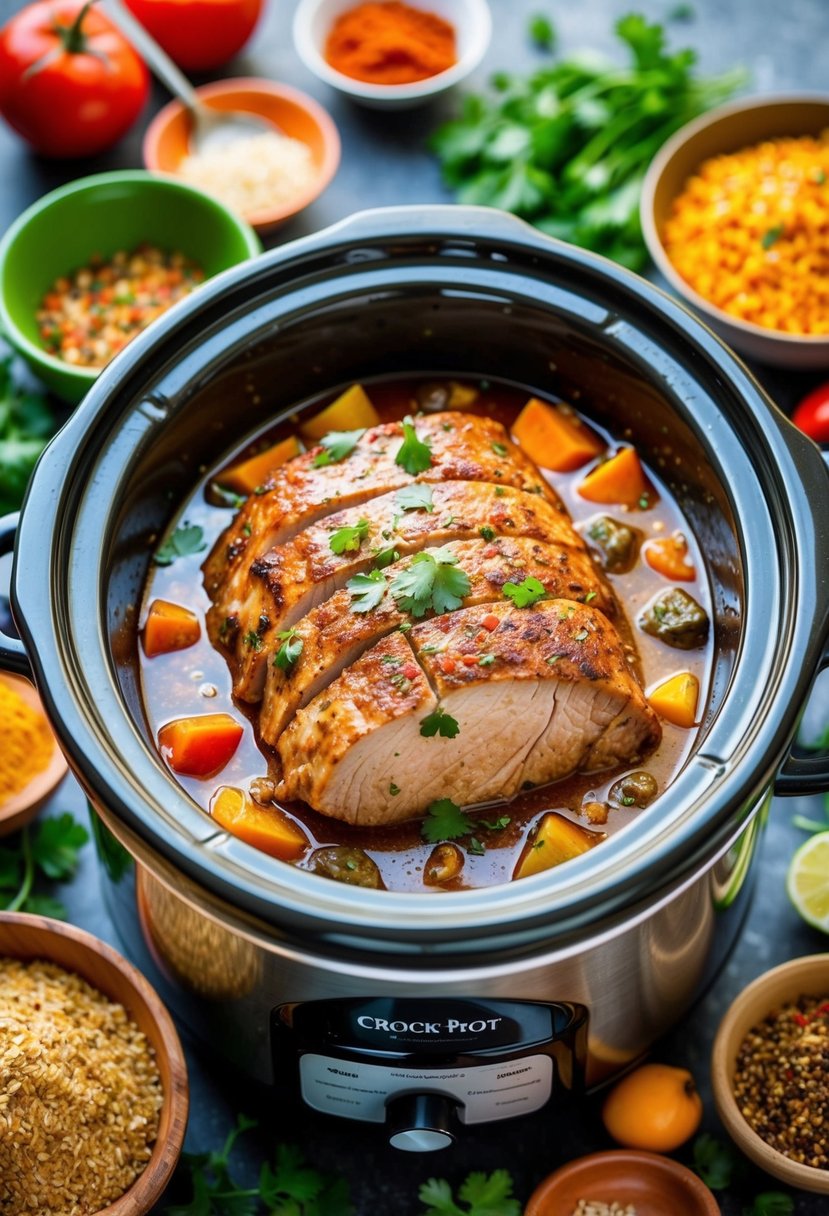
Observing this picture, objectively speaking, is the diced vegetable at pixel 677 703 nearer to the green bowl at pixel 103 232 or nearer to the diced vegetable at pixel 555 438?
the diced vegetable at pixel 555 438

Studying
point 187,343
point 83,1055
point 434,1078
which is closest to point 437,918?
point 434,1078

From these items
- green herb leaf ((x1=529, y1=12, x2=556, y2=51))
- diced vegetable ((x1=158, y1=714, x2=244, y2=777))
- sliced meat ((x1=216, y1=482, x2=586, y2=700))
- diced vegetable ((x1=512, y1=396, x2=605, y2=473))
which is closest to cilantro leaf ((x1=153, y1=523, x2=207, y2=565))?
sliced meat ((x1=216, y1=482, x2=586, y2=700))

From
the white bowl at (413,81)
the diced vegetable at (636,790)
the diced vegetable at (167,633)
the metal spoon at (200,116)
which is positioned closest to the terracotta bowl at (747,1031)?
the diced vegetable at (636,790)

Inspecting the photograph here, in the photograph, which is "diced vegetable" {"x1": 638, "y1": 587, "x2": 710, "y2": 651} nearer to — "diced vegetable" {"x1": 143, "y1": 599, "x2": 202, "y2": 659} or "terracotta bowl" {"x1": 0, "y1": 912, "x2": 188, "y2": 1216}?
"diced vegetable" {"x1": 143, "y1": 599, "x2": 202, "y2": 659}

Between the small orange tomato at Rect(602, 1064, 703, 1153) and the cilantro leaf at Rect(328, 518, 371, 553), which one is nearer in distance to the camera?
the cilantro leaf at Rect(328, 518, 371, 553)

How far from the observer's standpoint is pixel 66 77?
12.5 feet

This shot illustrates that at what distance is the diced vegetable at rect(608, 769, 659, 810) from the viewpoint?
8.15 ft

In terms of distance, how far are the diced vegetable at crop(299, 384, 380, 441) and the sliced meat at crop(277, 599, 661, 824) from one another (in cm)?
72

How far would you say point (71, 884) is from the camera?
3055 mm

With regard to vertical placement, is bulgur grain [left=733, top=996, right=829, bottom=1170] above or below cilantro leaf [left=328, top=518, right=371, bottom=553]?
below

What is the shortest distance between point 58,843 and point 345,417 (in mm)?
1065

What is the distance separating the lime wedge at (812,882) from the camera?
290cm

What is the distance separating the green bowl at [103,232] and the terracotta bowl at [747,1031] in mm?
2101

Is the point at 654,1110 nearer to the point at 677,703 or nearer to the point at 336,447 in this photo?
the point at 677,703
